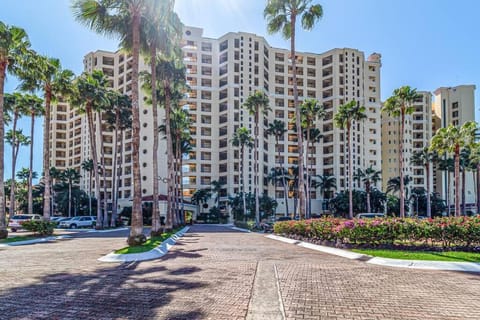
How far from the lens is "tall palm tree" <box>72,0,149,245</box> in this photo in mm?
18625

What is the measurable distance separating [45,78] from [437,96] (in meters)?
108

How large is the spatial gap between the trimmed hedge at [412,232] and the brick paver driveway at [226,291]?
15.3 feet

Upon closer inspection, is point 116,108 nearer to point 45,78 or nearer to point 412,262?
point 45,78

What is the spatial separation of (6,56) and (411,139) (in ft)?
300

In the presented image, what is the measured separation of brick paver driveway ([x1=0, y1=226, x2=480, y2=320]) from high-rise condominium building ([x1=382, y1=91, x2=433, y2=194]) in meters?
87.4

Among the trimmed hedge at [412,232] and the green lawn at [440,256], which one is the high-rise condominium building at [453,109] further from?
the green lawn at [440,256]

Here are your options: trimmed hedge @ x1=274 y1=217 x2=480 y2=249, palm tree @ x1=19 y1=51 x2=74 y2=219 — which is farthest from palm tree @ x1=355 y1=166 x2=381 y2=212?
palm tree @ x1=19 y1=51 x2=74 y2=219

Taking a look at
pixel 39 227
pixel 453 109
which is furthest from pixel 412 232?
pixel 453 109

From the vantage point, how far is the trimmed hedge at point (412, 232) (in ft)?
52.1

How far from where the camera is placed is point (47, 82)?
30.9 metres

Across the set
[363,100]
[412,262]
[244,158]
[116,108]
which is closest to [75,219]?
[116,108]

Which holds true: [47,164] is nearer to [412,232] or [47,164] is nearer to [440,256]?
[412,232]

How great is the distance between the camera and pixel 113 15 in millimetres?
20109

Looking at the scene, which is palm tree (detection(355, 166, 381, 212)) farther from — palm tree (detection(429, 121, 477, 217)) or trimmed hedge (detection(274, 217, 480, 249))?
trimmed hedge (detection(274, 217, 480, 249))
